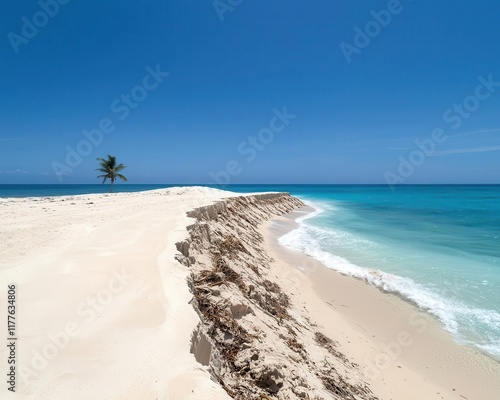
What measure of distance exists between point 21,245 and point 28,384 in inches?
228

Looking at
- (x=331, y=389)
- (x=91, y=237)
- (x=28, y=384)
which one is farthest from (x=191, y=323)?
(x=91, y=237)

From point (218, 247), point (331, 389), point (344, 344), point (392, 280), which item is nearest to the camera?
point (331, 389)

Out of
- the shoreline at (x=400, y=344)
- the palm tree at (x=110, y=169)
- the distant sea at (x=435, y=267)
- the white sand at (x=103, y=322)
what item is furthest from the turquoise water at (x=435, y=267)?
the palm tree at (x=110, y=169)

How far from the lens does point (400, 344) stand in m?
7.09

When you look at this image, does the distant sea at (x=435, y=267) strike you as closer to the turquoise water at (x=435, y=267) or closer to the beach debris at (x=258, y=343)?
the turquoise water at (x=435, y=267)

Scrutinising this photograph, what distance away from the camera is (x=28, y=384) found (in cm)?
246

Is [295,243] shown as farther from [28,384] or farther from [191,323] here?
[28,384]

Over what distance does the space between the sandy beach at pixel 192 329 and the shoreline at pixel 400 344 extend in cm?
3

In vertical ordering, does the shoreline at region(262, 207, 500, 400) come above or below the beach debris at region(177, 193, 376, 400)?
below
